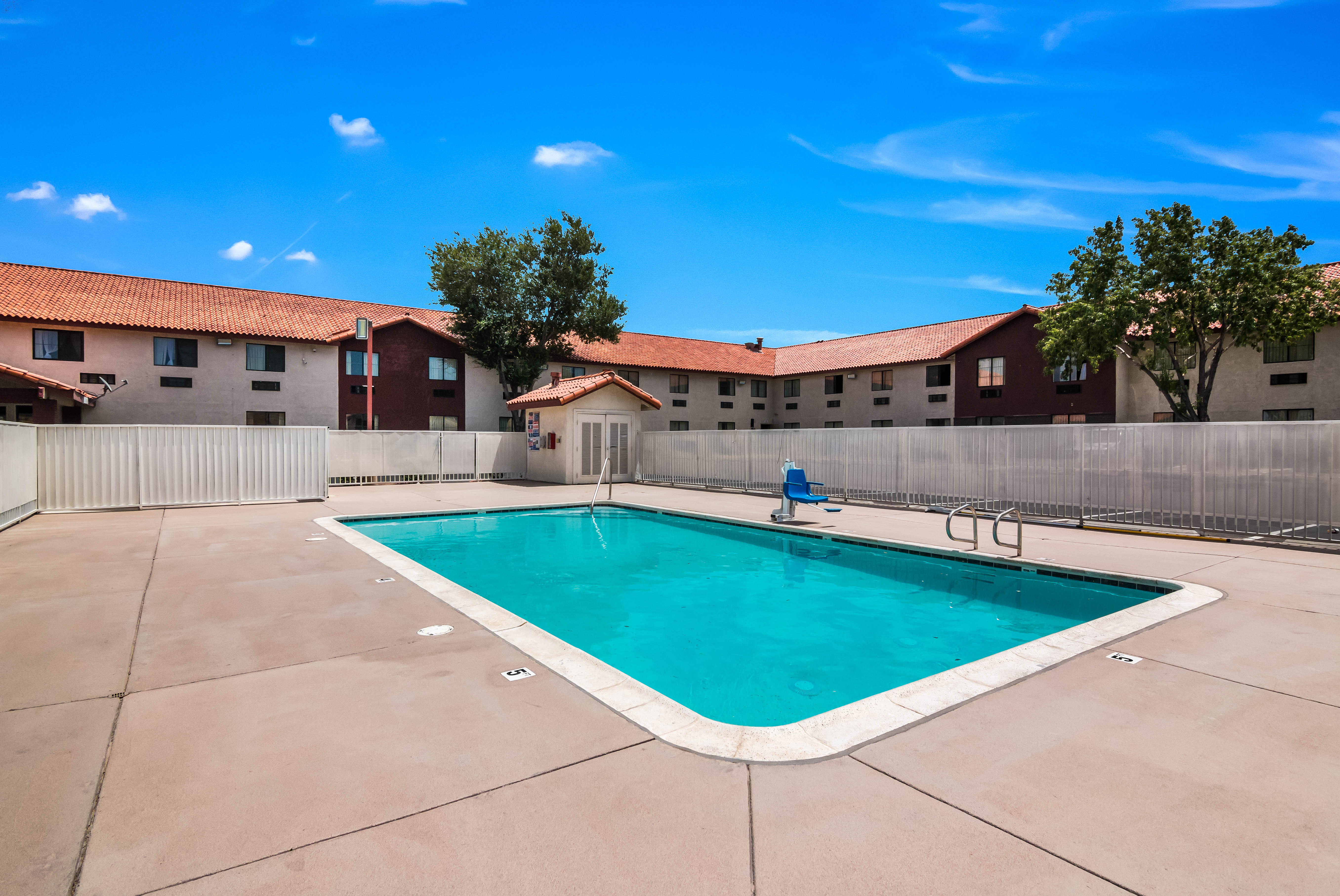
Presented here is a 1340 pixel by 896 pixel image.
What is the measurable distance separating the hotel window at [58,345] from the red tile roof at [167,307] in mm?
691

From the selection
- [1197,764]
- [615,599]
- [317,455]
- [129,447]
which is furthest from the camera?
[317,455]

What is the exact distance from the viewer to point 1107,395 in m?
30.1

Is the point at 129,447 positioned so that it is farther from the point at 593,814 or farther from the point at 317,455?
the point at 593,814

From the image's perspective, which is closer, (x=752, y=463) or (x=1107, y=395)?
(x=752, y=463)

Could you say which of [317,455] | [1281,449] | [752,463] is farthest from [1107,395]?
[317,455]

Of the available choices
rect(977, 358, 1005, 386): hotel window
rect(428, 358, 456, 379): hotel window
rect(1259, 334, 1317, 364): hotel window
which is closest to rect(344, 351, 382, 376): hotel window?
rect(428, 358, 456, 379): hotel window

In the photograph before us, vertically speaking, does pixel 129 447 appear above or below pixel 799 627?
above

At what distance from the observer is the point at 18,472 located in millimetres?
12078

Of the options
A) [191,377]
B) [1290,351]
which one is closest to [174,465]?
[191,377]

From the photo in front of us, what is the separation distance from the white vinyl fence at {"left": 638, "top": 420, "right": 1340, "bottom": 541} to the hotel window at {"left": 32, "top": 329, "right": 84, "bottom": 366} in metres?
26.7

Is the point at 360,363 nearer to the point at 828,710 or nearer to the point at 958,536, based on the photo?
the point at 958,536

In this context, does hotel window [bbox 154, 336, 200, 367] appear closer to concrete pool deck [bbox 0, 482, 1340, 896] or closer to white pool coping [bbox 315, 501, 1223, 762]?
white pool coping [bbox 315, 501, 1223, 762]

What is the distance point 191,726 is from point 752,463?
16774 millimetres

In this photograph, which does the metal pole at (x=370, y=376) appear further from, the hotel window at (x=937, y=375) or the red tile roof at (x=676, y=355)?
the hotel window at (x=937, y=375)
